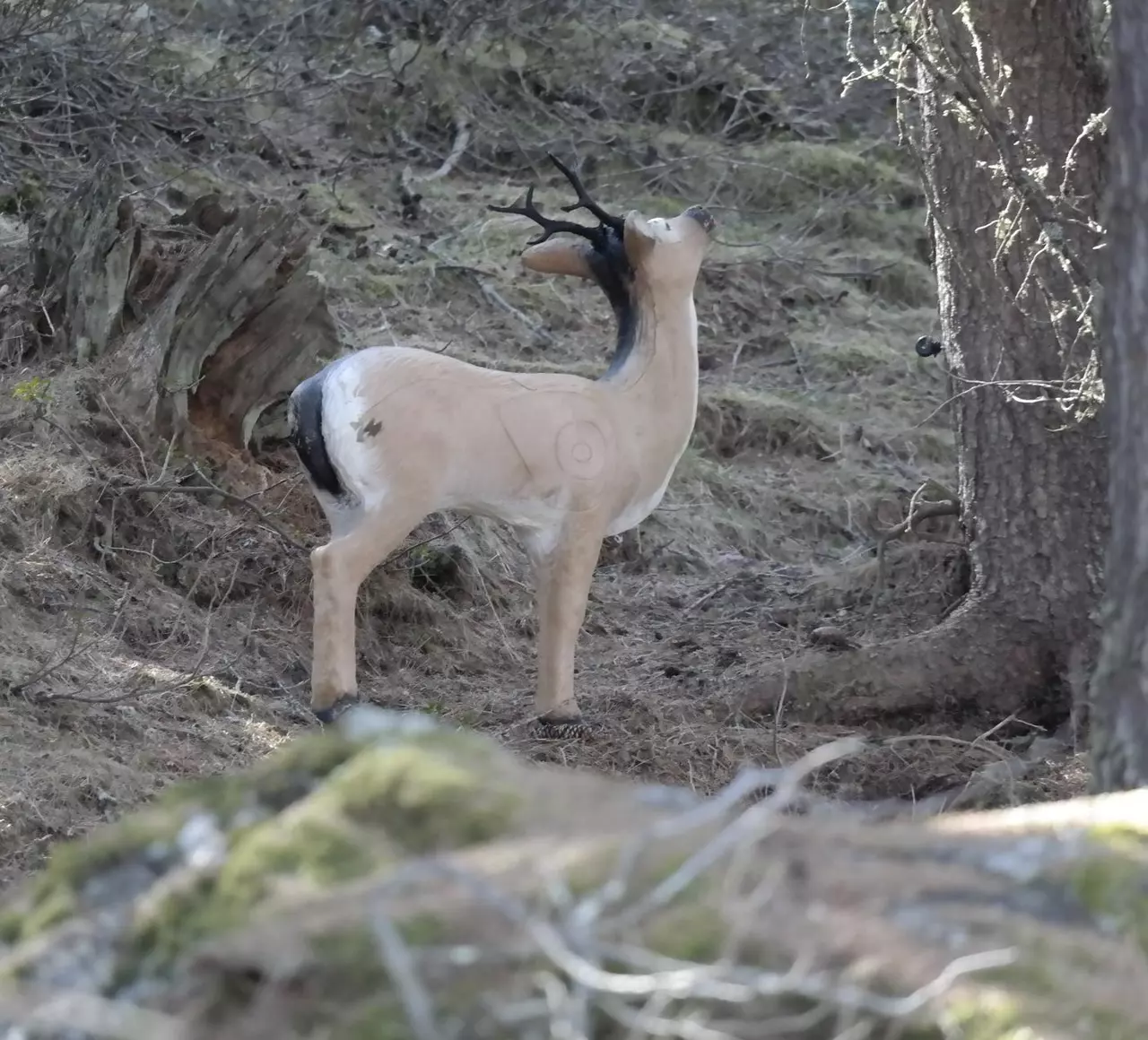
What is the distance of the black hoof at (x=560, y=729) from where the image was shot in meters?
5.38

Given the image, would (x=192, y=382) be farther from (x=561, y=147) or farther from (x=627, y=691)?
(x=561, y=147)

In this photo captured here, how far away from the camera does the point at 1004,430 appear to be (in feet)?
19.0

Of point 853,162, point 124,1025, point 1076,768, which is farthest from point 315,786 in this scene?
point 853,162

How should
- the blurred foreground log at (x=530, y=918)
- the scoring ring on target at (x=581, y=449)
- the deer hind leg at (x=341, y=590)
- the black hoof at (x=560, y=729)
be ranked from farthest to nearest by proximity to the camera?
the black hoof at (x=560, y=729) < the scoring ring on target at (x=581, y=449) < the deer hind leg at (x=341, y=590) < the blurred foreground log at (x=530, y=918)

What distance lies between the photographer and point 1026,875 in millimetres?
2053

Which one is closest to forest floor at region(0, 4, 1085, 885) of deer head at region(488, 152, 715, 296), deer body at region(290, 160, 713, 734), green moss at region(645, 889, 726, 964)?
deer body at region(290, 160, 713, 734)

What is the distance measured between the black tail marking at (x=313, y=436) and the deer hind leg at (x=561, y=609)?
741 mm

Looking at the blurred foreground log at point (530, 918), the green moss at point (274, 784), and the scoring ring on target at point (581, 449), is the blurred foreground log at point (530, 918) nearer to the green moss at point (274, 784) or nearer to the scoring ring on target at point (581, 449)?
the green moss at point (274, 784)

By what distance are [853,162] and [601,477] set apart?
8005 millimetres

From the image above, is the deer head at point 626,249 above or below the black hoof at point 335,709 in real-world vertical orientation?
above

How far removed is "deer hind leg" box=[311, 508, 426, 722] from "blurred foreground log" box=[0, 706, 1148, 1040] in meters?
2.93

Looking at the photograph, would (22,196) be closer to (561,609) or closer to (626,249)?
(626,249)

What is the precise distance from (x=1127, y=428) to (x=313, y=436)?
2.88 meters

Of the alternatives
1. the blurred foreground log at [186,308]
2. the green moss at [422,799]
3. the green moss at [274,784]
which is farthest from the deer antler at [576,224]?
the green moss at [422,799]
